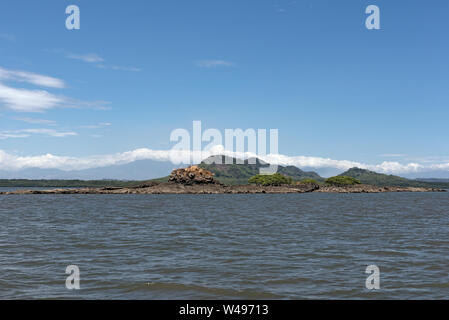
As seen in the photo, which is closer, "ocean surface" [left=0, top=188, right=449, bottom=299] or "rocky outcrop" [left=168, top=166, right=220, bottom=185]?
"ocean surface" [left=0, top=188, right=449, bottom=299]

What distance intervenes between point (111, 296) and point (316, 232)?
84.6 ft

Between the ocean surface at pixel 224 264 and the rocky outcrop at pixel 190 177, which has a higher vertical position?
the rocky outcrop at pixel 190 177

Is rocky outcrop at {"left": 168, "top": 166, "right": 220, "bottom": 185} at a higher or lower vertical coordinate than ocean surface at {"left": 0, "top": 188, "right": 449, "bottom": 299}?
higher

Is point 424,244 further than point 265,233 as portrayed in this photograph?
No

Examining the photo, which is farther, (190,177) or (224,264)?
(190,177)

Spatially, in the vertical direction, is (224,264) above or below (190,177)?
below

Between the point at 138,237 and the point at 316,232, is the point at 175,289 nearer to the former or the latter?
the point at 138,237

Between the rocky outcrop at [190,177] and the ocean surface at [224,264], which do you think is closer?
the ocean surface at [224,264]
